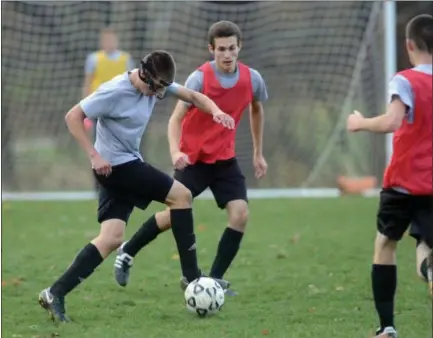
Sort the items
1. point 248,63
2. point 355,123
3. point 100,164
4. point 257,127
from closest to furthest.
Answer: point 355,123 < point 100,164 < point 257,127 < point 248,63

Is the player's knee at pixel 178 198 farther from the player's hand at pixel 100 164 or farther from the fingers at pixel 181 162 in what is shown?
the player's hand at pixel 100 164

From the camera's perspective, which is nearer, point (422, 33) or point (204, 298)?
point (422, 33)

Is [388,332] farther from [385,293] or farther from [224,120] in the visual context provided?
[224,120]

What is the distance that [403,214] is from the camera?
17.3 feet

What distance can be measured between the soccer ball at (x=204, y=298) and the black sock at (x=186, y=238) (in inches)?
8.1

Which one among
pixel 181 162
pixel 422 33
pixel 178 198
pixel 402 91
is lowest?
pixel 178 198

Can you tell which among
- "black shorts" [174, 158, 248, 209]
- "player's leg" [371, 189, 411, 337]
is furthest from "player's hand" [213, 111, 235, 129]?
"player's leg" [371, 189, 411, 337]

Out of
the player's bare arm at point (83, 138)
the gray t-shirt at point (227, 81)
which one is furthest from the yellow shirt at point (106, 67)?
the player's bare arm at point (83, 138)

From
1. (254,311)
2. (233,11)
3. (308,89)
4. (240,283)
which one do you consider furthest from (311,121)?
(254,311)

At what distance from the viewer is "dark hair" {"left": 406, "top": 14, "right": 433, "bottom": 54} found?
16.8 feet

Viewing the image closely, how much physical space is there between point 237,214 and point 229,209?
0.09 m

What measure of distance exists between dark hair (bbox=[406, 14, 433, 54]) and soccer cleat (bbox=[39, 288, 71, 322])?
2.41 m

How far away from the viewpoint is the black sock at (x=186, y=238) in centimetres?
639

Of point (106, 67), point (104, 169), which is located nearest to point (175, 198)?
point (104, 169)
